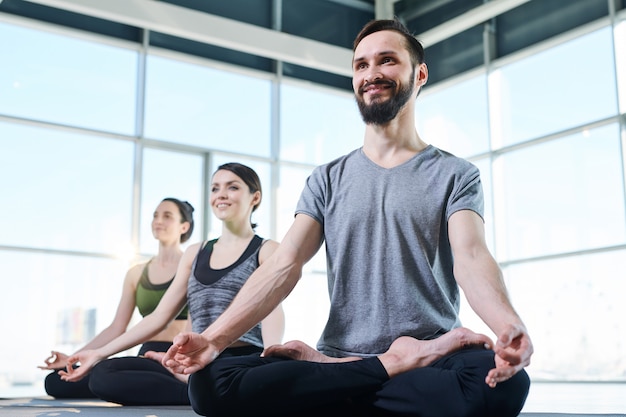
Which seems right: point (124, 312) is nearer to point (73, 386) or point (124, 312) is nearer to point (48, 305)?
point (73, 386)

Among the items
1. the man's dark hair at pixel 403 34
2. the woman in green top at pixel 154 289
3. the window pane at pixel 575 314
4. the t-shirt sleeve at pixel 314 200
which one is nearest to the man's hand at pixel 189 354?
the t-shirt sleeve at pixel 314 200

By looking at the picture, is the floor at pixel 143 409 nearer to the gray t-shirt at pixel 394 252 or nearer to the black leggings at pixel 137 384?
the black leggings at pixel 137 384

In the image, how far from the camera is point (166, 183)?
6.83 m

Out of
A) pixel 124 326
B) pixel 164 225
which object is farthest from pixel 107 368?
pixel 164 225

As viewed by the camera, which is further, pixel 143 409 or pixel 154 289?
pixel 154 289

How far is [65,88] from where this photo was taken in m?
6.41

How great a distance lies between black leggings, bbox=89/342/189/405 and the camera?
2.72 meters

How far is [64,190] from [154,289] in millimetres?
3068

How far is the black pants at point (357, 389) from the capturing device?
1.46 metres

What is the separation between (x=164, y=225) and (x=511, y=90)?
4.44m

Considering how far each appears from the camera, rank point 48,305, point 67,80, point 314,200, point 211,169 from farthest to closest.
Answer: point 211,169 → point 67,80 → point 48,305 → point 314,200

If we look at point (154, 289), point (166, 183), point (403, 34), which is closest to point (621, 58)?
point (166, 183)

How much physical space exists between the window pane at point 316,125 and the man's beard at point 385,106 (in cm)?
573

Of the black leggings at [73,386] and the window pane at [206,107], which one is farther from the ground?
the window pane at [206,107]
